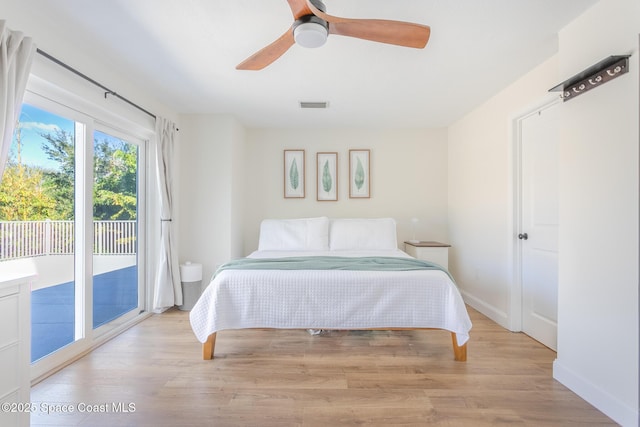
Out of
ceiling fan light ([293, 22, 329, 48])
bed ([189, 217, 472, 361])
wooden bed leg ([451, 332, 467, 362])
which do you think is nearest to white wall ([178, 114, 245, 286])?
bed ([189, 217, 472, 361])

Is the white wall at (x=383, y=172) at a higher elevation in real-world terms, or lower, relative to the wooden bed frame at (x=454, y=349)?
higher

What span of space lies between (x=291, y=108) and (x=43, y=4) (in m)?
2.02

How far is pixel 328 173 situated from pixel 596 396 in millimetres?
3186

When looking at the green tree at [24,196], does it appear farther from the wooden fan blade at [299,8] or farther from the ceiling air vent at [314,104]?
the ceiling air vent at [314,104]

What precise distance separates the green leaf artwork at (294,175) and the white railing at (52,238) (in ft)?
6.36

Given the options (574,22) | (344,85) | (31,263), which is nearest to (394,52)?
(344,85)

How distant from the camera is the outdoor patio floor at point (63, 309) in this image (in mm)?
2041

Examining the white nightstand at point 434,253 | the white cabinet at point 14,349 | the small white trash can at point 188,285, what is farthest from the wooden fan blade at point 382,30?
the small white trash can at point 188,285

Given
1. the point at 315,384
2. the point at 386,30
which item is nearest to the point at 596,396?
the point at 315,384

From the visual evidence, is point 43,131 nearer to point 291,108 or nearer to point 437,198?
point 291,108

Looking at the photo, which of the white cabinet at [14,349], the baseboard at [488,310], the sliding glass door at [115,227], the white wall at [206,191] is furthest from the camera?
the white wall at [206,191]

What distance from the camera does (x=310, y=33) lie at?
59.1 inches

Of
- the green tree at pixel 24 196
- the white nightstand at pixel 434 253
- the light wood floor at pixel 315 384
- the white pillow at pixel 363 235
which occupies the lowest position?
the light wood floor at pixel 315 384

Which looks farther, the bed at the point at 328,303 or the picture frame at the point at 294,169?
the picture frame at the point at 294,169
